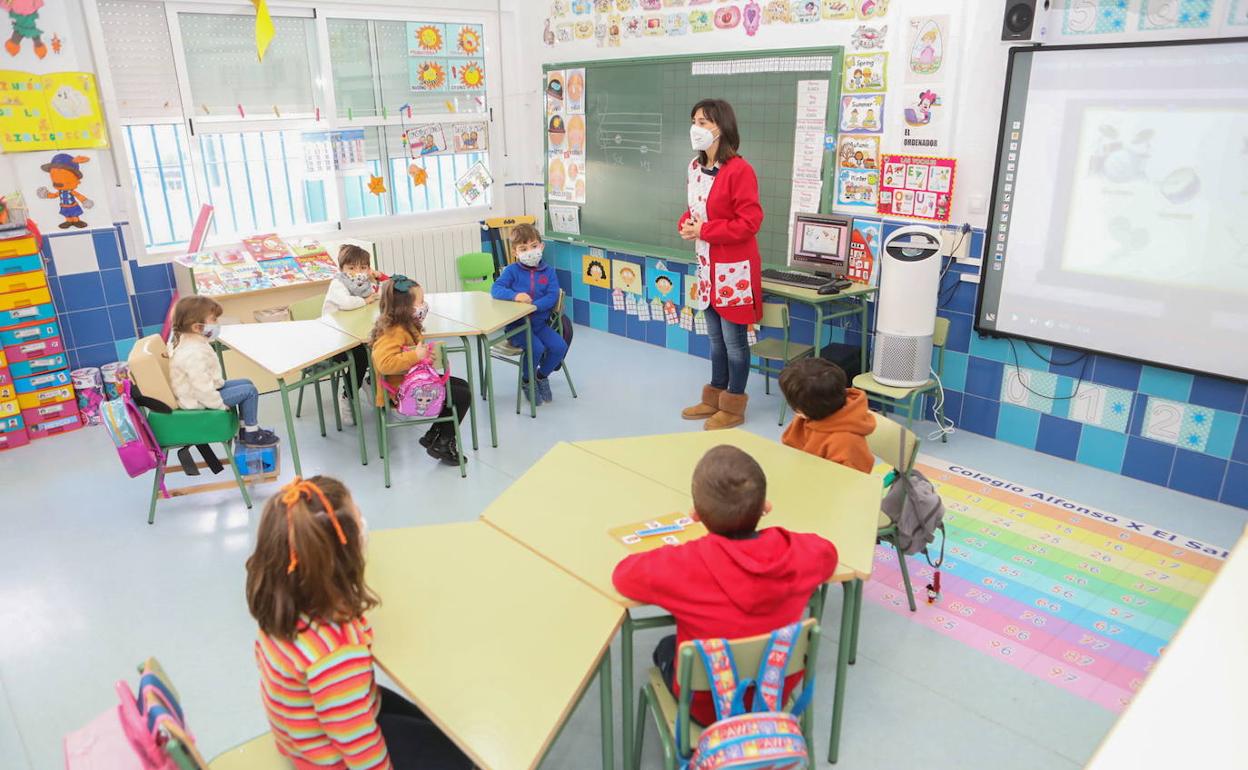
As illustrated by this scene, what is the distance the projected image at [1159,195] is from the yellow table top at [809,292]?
3.49 ft

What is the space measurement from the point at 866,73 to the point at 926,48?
14.5 inches

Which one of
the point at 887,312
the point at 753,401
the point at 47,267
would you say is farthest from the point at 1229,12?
the point at 47,267

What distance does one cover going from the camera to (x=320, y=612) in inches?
64.7

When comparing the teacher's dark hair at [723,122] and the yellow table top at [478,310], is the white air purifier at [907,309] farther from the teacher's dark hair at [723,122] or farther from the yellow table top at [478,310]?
the yellow table top at [478,310]

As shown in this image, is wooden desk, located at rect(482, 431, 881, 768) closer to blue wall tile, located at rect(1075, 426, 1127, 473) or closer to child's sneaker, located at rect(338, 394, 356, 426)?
blue wall tile, located at rect(1075, 426, 1127, 473)

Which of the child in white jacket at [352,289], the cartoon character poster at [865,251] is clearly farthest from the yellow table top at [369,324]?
the cartoon character poster at [865,251]

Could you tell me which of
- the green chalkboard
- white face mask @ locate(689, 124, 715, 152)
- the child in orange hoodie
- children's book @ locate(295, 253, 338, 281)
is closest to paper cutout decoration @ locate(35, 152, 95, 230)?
children's book @ locate(295, 253, 338, 281)

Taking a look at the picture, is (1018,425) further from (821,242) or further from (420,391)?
(420,391)

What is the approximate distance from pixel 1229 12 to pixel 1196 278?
3.70ft

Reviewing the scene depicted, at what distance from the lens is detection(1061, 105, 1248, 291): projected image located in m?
3.62

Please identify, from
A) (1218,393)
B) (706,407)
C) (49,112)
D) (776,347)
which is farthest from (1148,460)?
(49,112)

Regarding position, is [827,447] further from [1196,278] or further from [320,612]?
[1196,278]

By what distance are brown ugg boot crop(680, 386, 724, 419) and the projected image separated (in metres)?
2.03

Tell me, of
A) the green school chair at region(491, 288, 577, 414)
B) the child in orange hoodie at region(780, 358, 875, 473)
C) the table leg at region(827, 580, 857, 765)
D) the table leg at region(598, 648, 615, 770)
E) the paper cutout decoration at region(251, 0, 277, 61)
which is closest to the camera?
the table leg at region(598, 648, 615, 770)
